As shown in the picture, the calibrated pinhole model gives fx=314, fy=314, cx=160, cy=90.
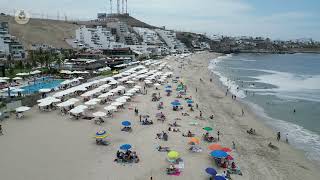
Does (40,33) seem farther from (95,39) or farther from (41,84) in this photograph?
(41,84)

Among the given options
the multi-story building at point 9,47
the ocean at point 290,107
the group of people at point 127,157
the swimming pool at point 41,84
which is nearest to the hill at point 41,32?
the multi-story building at point 9,47

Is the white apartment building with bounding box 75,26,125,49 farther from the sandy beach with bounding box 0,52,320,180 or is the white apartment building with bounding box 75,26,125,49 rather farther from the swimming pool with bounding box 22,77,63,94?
the sandy beach with bounding box 0,52,320,180

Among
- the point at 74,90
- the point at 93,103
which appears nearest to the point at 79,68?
the point at 74,90

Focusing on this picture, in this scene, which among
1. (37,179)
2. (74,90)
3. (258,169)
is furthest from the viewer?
(74,90)

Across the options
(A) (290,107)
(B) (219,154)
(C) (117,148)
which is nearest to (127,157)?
(C) (117,148)

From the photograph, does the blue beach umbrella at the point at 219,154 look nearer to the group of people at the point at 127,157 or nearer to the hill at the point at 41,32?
the group of people at the point at 127,157

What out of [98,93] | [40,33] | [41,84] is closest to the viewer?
[98,93]

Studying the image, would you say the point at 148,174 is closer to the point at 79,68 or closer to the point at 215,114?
the point at 215,114
